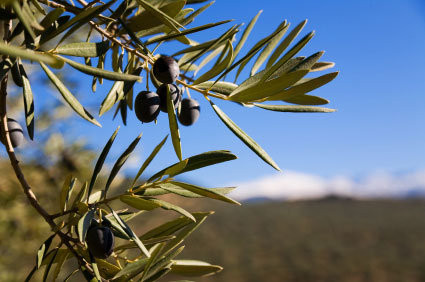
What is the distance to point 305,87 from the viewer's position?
53 centimetres

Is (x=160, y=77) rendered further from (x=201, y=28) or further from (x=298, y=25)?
(x=298, y=25)

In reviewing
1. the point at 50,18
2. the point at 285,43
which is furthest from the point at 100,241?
the point at 285,43

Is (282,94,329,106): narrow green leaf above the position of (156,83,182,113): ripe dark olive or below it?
below

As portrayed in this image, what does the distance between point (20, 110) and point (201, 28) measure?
72.1 inches

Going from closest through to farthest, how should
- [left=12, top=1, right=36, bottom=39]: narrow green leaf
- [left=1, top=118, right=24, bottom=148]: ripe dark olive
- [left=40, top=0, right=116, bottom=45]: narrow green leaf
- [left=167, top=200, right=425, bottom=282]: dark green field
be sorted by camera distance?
[left=12, top=1, right=36, bottom=39]: narrow green leaf
[left=40, top=0, right=116, bottom=45]: narrow green leaf
[left=1, top=118, right=24, bottom=148]: ripe dark olive
[left=167, top=200, right=425, bottom=282]: dark green field

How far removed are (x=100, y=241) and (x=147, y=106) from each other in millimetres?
174

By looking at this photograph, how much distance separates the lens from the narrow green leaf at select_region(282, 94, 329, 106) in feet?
1.94

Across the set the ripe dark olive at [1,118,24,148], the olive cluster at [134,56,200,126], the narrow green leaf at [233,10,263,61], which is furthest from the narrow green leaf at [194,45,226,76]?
the ripe dark olive at [1,118,24,148]

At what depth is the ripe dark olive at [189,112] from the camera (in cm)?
64

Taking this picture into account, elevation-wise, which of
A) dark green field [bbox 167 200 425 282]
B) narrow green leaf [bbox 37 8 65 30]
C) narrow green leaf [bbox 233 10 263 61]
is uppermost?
narrow green leaf [bbox 233 10 263 61]

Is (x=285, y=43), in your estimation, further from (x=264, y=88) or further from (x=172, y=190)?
(x=172, y=190)

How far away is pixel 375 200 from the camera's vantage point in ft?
39.3

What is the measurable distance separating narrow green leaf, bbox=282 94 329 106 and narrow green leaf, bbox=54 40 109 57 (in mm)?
260

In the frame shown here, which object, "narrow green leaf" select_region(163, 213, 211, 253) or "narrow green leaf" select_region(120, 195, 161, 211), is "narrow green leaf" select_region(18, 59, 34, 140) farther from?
"narrow green leaf" select_region(163, 213, 211, 253)
